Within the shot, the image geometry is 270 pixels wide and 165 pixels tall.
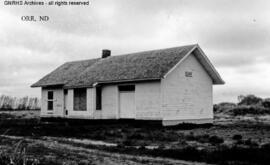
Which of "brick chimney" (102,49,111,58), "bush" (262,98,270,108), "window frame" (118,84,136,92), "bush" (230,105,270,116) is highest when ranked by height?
"brick chimney" (102,49,111,58)

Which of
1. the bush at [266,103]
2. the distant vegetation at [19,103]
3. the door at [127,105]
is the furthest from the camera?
the distant vegetation at [19,103]

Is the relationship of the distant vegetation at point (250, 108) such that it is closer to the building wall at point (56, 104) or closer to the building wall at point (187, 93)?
the building wall at point (187, 93)

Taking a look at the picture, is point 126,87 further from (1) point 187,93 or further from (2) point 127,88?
(1) point 187,93

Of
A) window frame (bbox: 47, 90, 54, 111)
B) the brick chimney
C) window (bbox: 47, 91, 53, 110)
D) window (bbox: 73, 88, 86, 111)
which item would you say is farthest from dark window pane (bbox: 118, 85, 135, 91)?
window (bbox: 47, 91, 53, 110)

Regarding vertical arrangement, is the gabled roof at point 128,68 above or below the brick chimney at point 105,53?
below

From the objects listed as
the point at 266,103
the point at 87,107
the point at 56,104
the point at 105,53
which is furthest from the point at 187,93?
the point at 266,103

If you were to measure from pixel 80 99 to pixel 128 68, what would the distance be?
4.50 metres

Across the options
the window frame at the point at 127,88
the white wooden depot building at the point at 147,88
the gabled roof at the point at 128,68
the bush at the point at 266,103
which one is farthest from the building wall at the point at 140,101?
the bush at the point at 266,103

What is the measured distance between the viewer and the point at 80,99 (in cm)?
2972

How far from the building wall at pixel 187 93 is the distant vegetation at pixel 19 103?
42875mm

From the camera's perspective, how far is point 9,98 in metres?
65.6

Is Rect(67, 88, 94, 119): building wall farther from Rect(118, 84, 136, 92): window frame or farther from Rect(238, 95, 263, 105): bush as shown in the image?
Rect(238, 95, 263, 105): bush

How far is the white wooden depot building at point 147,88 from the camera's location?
82.3 feet

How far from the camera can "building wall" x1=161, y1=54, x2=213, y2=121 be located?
82.5 ft
